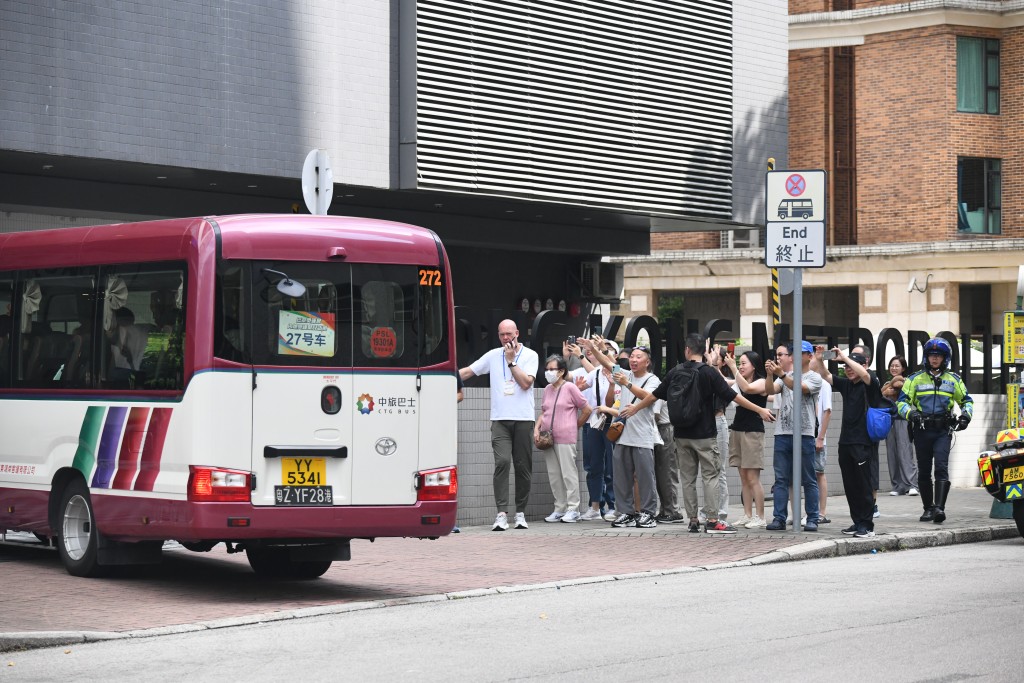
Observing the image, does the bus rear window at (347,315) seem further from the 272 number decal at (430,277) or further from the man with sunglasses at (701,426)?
the man with sunglasses at (701,426)

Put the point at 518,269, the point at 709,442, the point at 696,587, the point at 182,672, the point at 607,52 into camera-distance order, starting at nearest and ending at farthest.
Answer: the point at 182,672, the point at 696,587, the point at 709,442, the point at 607,52, the point at 518,269

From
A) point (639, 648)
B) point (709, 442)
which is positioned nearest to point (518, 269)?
point (709, 442)

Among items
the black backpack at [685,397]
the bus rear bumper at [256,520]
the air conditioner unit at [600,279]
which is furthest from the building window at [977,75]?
the bus rear bumper at [256,520]

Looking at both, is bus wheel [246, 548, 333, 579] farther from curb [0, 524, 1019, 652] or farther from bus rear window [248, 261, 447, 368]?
bus rear window [248, 261, 447, 368]

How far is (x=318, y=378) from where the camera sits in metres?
11.7

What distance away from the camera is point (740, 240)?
168 ft

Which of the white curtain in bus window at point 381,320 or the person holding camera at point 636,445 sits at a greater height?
the white curtain in bus window at point 381,320

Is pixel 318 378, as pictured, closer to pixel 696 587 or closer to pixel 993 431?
pixel 696 587

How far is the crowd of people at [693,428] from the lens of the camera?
16250 mm

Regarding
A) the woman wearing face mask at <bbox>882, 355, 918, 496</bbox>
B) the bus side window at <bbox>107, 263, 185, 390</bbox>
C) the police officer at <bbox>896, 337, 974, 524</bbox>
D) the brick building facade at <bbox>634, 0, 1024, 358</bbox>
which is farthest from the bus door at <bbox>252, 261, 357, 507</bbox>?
the brick building facade at <bbox>634, 0, 1024, 358</bbox>

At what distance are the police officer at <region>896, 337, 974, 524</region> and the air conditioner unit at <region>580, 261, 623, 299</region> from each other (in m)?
13.1

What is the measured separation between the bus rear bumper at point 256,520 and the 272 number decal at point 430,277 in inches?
66.0

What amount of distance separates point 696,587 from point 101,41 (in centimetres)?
1086

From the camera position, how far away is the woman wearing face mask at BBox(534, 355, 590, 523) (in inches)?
695
